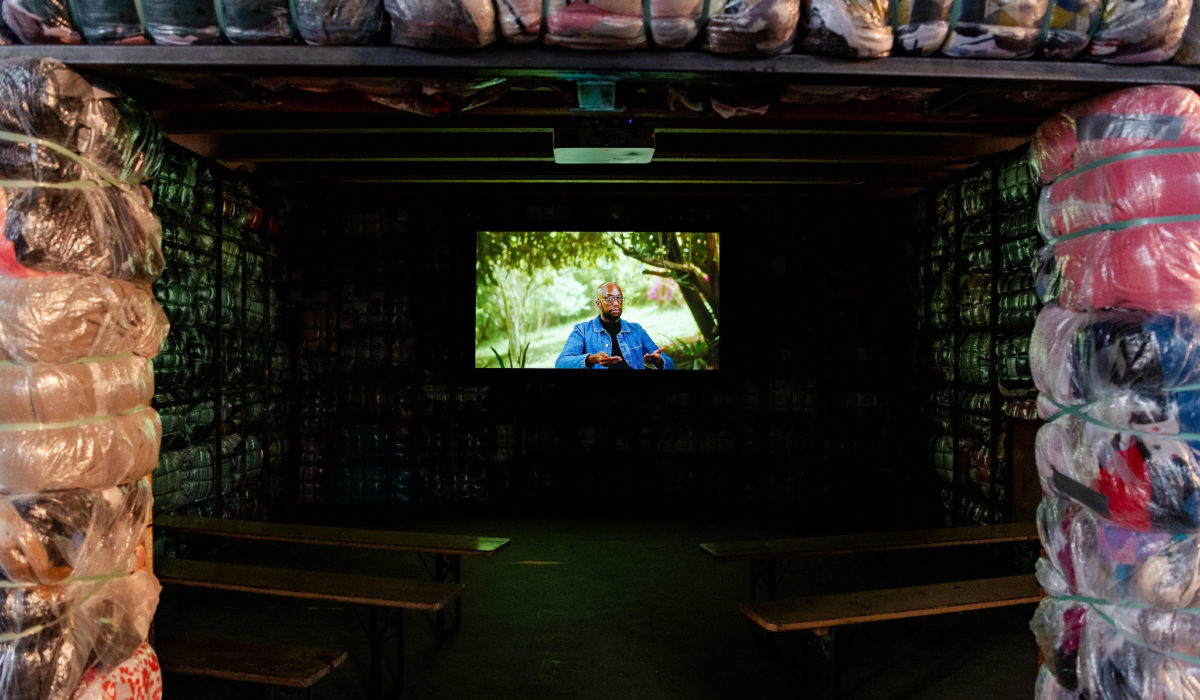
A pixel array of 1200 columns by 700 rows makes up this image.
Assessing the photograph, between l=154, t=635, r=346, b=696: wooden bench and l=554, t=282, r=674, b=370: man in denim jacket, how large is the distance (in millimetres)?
3537

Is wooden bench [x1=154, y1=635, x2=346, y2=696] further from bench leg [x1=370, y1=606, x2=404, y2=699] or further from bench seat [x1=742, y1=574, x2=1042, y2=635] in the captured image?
bench seat [x1=742, y1=574, x2=1042, y2=635]

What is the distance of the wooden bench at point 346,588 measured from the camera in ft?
8.98

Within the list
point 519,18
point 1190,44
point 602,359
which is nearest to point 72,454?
point 519,18

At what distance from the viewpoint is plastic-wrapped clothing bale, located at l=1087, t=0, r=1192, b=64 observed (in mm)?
1885

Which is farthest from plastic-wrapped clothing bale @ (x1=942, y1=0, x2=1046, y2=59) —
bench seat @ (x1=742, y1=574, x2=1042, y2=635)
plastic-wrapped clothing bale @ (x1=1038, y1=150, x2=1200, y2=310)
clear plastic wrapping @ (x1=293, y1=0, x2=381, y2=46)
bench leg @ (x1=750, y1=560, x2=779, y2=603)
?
bench leg @ (x1=750, y1=560, x2=779, y2=603)

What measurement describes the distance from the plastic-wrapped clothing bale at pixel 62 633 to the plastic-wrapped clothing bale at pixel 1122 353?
281 centimetres

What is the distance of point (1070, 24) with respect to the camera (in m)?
1.89

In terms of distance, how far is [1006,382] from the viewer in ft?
14.1

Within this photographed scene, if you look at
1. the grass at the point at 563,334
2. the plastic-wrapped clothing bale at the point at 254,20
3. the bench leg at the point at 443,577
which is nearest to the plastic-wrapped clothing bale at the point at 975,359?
the grass at the point at 563,334

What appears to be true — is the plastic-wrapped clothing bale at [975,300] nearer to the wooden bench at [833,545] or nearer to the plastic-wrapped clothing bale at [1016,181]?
the plastic-wrapped clothing bale at [1016,181]

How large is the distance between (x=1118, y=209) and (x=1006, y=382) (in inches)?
108

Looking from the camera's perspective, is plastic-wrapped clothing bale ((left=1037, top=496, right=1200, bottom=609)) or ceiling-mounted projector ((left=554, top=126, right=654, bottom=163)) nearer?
plastic-wrapped clothing bale ((left=1037, top=496, right=1200, bottom=609))

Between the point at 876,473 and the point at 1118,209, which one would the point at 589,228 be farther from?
the point at 1118,209

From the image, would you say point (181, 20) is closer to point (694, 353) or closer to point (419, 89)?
point (419, 89)
